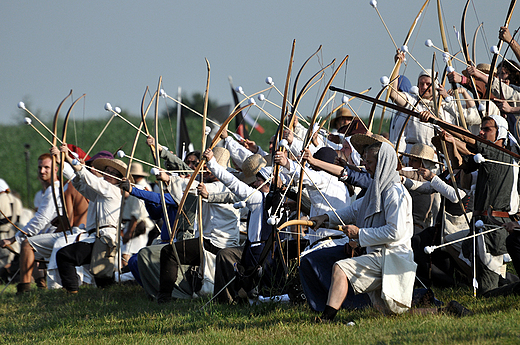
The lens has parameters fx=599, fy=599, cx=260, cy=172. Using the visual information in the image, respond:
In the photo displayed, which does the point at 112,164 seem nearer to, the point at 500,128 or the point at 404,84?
the point at 404,84

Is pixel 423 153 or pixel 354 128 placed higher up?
pixel 354 128

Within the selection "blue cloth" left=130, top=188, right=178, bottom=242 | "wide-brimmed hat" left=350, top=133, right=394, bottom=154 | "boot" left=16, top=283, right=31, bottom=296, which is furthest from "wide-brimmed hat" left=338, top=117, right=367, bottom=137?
"boot" left=16, top=283, right=31, bottom=296

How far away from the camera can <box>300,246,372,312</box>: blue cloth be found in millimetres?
4840

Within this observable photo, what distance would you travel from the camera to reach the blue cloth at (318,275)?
4840 mm

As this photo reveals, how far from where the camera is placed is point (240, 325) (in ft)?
15.9

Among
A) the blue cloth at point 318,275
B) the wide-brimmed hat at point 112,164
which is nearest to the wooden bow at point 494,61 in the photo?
the blue cloth at point 318,275

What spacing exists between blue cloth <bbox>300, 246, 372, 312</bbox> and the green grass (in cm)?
13

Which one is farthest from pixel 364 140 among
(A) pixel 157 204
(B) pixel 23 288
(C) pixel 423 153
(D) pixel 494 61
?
(B) pixel 23 288

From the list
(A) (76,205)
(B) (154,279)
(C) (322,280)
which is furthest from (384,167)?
(A) (76,205)

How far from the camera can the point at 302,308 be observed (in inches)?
203

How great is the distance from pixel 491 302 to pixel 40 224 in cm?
610

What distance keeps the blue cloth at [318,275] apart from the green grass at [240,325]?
0.43ft

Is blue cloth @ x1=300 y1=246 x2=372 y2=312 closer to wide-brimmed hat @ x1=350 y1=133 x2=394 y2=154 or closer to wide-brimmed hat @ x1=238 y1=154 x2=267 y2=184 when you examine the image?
wide-brimmed hat @ x1=350 y1=133 x2=394 y2=154

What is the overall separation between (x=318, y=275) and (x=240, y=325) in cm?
75
